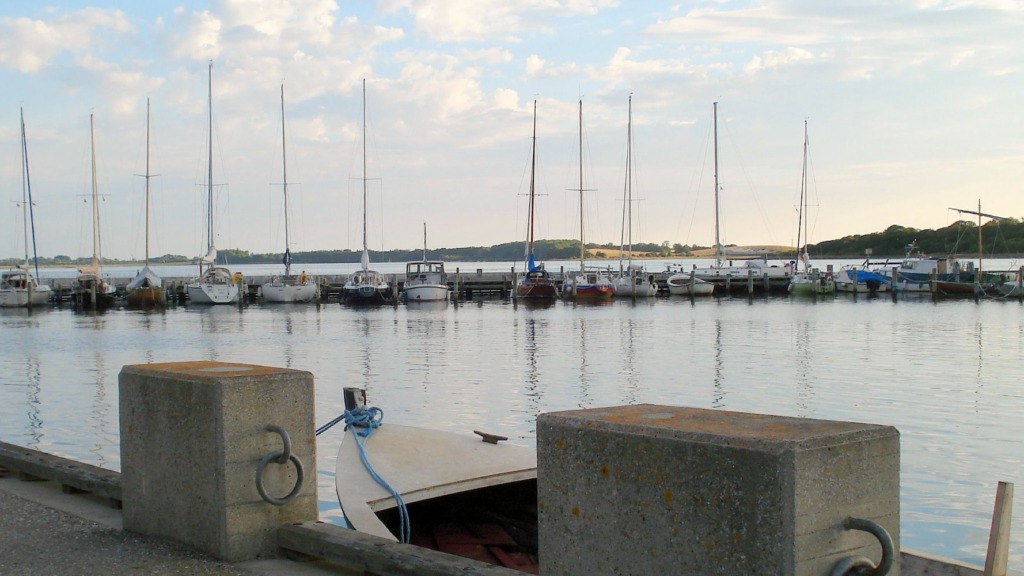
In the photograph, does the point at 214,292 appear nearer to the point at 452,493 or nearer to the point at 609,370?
the point at 609,370

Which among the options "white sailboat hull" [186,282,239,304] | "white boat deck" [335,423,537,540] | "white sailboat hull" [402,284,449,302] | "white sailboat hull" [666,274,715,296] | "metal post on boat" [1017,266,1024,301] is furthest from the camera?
"white sailboat hull" [666,274,715,296]

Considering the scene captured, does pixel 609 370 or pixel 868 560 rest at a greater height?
pixel 868 560

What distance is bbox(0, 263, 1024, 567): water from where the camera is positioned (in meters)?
16.2

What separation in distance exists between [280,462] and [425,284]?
68.2 meters

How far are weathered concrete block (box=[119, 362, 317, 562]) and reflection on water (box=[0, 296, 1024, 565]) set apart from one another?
217 inches

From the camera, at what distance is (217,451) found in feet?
19.6

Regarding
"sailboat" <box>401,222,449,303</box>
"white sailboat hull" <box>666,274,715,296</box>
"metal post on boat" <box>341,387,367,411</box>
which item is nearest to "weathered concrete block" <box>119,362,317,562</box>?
"metal post on boat" <box>341,387,367,411</box>

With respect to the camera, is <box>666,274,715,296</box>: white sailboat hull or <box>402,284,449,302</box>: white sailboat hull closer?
<box>402,284,449,302</box>: white sailboat hull

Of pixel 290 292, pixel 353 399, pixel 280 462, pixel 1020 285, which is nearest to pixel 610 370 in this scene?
pixel 353 399

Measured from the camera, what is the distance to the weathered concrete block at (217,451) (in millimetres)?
5984

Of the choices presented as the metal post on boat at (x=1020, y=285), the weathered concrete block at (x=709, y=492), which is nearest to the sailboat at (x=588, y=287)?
the metal post on boat at (x=1020, y=285)

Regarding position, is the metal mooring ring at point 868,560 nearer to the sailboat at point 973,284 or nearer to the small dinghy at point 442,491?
the small dinghy at point 442,491

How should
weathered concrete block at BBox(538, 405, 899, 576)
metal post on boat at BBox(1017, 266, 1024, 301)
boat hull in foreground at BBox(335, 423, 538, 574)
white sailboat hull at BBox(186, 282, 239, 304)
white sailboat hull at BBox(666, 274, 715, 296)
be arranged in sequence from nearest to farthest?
weathered concrete block at BBox(538, 405, 899, 576)
boat hull in foreground at BBox(335, 423, 538, 574)
metal post on boat at BBox(1017, 266, 1024, 301)
white sailboat hull at BBox(186, 282, 239, 304)
white sailboat hull at BBox(666, 274, 715, 296)

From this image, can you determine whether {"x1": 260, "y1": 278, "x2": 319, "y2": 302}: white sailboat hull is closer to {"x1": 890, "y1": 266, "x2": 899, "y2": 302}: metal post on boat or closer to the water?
the water
